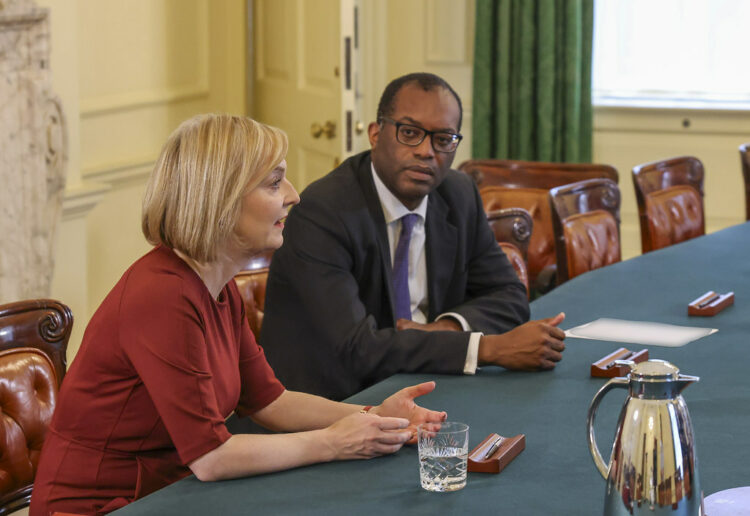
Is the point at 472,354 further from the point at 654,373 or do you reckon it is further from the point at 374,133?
the point at 654,373

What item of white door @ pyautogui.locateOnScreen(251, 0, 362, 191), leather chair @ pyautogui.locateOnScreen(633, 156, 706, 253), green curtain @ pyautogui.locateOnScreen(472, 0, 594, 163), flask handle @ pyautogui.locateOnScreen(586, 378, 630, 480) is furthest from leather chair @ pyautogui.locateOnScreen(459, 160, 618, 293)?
flask handle @ pyautogui.locateOnScreen(586, 378, 630, 480)

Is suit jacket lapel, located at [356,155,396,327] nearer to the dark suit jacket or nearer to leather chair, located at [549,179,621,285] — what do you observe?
the dark suit jacket

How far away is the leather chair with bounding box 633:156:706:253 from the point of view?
162 inches

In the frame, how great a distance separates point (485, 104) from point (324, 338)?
3.52 metres

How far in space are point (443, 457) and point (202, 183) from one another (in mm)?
588

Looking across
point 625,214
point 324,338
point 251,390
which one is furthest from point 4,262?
point 625,214

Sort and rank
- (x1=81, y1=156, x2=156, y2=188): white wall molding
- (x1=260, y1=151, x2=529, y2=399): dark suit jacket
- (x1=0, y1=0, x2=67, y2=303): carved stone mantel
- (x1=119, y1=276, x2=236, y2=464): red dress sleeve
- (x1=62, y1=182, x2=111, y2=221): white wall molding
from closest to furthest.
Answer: (x1=119, y1=276, x2=236, y2=464): red dress sleeve
(x1=260, y1=151, x2=529, y2=399): dark suit jacket
(x1=0, y1=0, x2=67, y2=303): carved stone mantel
(x1=62, y1=182, x2=111, y2=221): white wall molding
(x1=81, y1=156, x2=156, y2=188): white wall molding

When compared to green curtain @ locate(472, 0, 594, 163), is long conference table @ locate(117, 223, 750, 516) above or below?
below

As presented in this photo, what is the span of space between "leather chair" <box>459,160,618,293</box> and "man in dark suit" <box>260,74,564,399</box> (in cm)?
119

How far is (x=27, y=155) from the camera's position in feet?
11.5

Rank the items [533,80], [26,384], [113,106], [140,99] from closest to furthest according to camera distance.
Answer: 1. [26,384]
2. [113,106]
3. [140,99]
4. [533,80]

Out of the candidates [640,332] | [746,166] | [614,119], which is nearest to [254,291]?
[640,332]

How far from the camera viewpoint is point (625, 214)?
5914 mm

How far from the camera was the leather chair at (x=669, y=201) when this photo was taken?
4.11 metres
